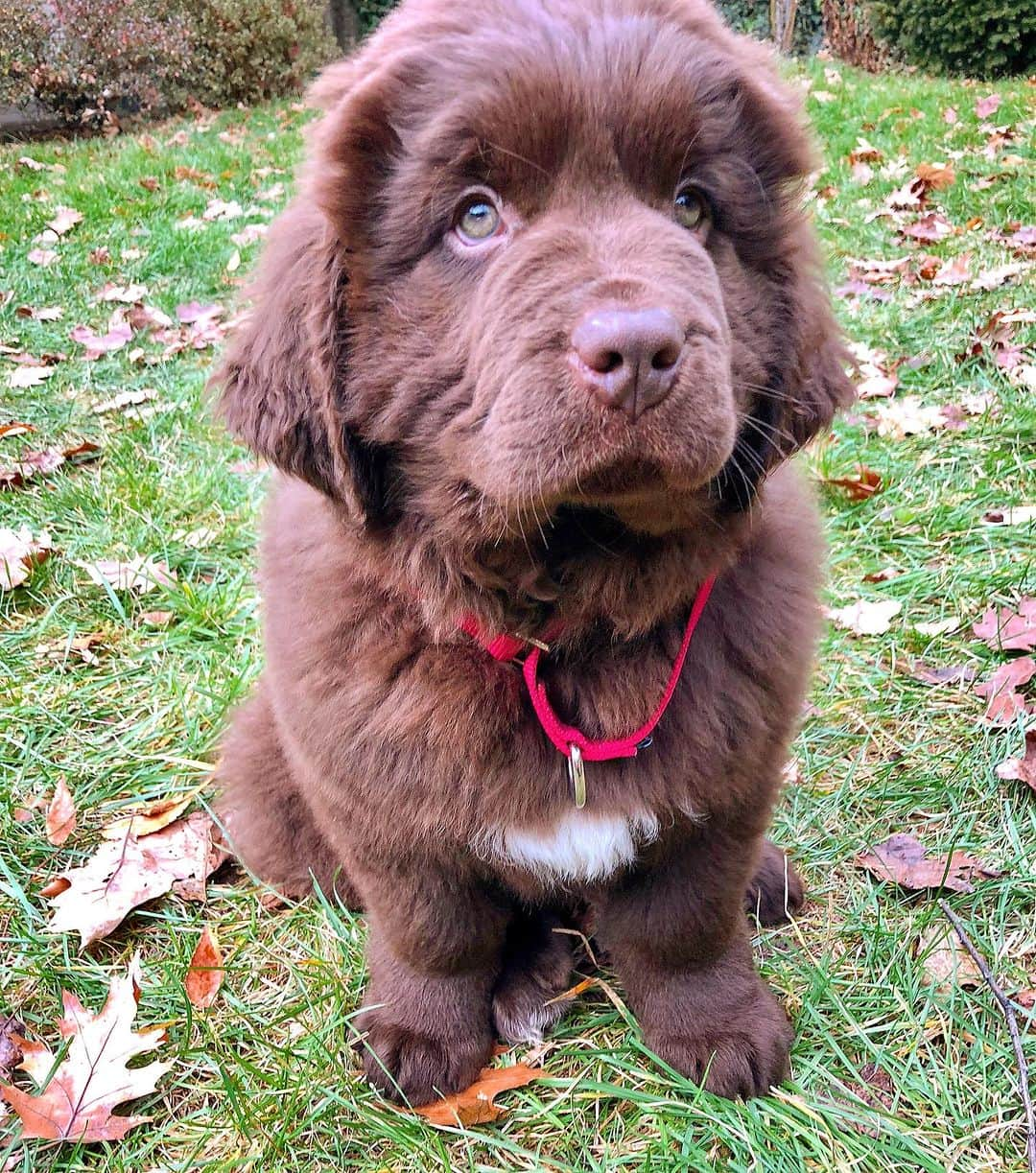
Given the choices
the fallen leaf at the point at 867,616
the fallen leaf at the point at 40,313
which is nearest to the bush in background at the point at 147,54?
the fallen leaf at the point at 40,313

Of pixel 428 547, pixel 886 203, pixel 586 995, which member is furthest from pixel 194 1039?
pixel 886 203

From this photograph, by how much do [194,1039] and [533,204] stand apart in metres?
1.73

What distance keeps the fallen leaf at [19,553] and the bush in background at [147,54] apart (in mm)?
8160

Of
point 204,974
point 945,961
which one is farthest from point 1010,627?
point 204,974

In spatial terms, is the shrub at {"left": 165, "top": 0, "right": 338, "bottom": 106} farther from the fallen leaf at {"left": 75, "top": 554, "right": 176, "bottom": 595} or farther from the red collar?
the red collar

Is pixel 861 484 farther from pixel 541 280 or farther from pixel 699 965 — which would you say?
pixel 541 280

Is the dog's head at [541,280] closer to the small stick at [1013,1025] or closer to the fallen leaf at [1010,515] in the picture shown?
the small stick at [1013,1025]

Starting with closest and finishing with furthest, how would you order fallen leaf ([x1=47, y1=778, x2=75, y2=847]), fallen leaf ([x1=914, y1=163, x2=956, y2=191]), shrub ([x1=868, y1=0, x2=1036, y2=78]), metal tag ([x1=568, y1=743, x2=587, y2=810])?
metal tag ([x1=568, y1=743, x2=587, y2=810]) < fallen leaf ([x1=47, y1=778, x2=75, y2=847]) < fallen leaf ([x1=914, y1=163, x2=956, y2=191]) < shrub ([x1=868, y1=0, x2=1036, y2=78])

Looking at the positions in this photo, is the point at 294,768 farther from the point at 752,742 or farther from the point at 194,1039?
the point at 752,742

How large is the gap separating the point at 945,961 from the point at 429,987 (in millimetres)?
1069

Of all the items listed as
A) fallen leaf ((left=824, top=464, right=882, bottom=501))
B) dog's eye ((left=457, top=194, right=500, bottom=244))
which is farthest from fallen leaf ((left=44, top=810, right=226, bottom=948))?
fallen leaf ((left=824, top=464, right=882, bottom=501))

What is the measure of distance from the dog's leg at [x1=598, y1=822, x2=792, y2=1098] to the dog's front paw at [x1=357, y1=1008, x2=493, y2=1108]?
0.34 m

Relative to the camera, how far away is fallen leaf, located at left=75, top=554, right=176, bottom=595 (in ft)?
11.0

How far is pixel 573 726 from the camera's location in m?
1.77
